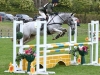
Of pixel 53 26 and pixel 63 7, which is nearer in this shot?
pixel 53 26

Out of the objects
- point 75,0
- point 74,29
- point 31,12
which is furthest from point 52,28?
point 75,0

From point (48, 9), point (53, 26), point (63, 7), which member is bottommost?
point (53, 26)

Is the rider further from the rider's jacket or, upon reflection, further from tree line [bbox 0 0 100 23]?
tree line [bbox 0 0 100 23]

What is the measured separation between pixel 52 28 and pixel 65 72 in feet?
8.32

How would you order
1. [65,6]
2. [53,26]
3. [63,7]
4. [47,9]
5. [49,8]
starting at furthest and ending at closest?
[63,7] < [65,6] < [53,26] < [47,9] < [49,8]

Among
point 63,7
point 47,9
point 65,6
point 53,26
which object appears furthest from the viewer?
point 63,7

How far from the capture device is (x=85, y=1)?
55.1m

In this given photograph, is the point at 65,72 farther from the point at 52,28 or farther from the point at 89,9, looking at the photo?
the point at 89,9

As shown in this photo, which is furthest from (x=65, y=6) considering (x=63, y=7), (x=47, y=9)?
(x=47, y=9)

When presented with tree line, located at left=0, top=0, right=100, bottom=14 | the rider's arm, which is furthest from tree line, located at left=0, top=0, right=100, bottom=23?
the rider's arm

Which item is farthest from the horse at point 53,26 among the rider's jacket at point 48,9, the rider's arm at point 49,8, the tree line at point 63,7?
the tree line at point 63,7

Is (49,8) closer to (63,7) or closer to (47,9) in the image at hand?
(47,9)

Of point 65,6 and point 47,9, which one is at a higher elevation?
point 65,6

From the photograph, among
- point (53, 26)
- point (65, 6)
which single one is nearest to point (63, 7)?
point (65, 6)
